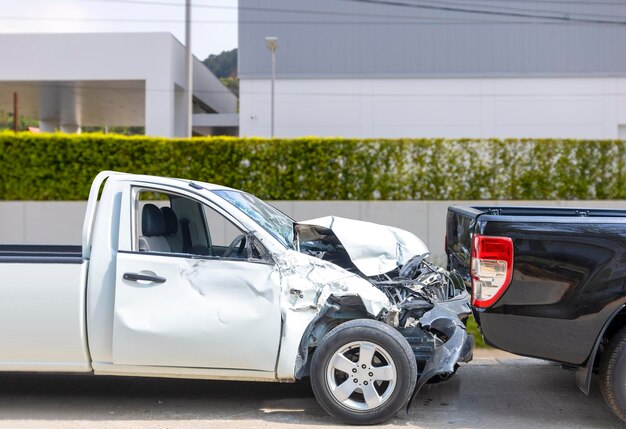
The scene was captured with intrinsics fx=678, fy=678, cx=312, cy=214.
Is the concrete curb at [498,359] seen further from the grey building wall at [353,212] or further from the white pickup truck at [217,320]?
the grey building wall at [353,212]

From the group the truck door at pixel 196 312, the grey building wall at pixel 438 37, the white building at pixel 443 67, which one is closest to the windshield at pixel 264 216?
the truck door at pixel 196 312

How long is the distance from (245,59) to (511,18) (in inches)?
386

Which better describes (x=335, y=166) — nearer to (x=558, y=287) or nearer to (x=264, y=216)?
(x=264, y=216)

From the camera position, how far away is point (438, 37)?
24.7m

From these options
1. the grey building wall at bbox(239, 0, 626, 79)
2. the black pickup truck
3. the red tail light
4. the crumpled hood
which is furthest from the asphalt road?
the grey building wall at bbox(239, 0, 626, 79)

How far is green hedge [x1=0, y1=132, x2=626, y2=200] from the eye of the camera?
11680mm

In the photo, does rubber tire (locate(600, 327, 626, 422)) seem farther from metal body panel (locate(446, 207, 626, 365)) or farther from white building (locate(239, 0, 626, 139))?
white building (locate(239, 0, 626, 139))

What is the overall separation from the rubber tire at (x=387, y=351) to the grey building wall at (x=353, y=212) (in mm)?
6970

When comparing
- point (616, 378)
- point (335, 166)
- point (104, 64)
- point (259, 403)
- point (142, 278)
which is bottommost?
point (259, 403)

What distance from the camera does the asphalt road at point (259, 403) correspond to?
5.12m

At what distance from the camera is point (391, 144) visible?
11898 millimetres

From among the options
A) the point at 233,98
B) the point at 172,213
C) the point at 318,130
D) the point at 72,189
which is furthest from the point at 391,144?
the point at 233,98

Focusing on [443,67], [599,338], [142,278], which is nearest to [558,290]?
[599,338]

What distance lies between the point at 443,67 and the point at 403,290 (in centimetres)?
2069
